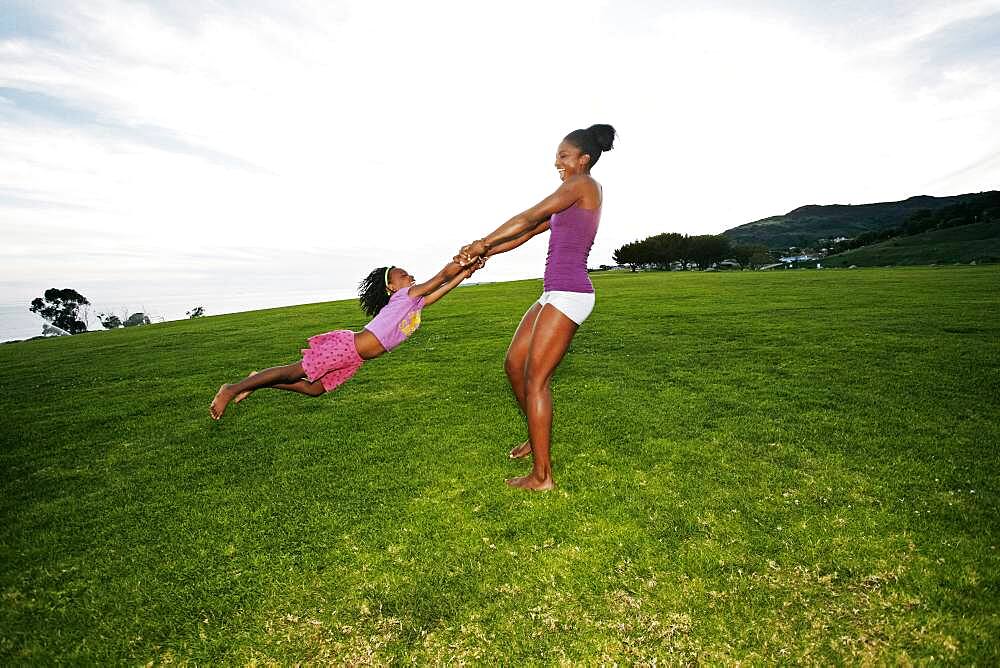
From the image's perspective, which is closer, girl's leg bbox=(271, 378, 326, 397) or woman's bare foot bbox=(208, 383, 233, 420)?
woman's bare foot bbox=(208, 383, 233, 420)

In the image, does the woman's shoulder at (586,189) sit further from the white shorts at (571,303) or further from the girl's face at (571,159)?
the white shorts at (571,303)

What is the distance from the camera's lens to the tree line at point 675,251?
97.9 metres

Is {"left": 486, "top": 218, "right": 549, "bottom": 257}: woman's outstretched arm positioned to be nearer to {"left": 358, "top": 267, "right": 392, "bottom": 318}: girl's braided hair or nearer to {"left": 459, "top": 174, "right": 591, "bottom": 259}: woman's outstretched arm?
{"left": 459, "top": 174, "right": 591, "bottom": 259}: woman's outstretched arm

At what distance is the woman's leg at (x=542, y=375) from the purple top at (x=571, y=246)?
290 mm

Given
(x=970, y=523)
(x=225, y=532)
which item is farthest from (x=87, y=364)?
(x=970, y=523)

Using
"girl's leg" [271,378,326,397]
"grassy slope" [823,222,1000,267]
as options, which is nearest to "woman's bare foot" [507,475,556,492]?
"girl's leg" [271,378,326,397]

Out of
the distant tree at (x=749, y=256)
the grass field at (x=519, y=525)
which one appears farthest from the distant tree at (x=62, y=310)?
the distant tree at (x=749, y=256)

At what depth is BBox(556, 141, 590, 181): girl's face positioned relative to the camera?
4551mm

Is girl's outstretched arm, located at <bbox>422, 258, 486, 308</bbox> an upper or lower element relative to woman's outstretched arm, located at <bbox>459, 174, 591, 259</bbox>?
lower

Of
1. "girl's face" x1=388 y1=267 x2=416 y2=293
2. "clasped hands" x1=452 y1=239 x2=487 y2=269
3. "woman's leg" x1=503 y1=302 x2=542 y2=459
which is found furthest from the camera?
"girl's face" x1=388 y1=267 x2=416 y2=293

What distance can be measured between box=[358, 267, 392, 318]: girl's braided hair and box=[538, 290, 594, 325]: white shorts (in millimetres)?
2121

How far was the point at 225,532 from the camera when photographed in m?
3.98

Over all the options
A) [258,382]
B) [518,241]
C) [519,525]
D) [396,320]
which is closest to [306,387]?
[258,382]

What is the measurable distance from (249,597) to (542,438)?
244 centimetres
